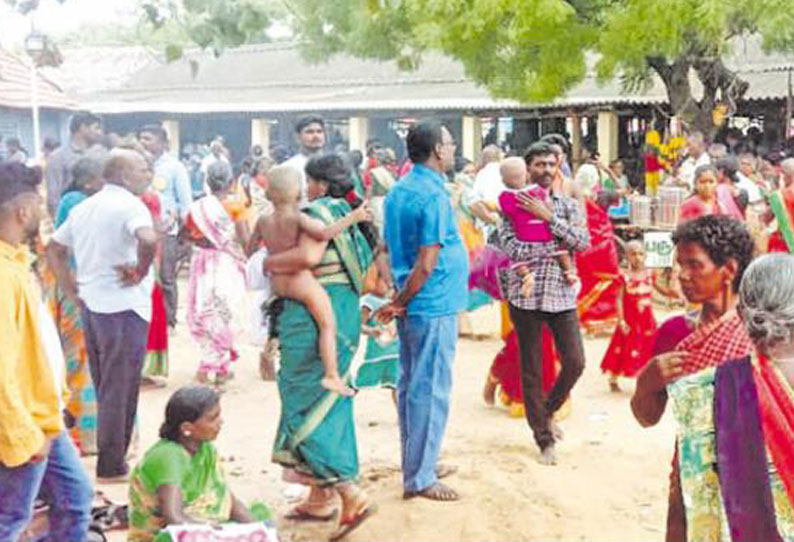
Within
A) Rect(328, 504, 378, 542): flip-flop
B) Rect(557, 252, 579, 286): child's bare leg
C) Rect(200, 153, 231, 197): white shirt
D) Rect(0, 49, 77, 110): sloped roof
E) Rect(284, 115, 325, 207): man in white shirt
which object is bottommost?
Rect(328, 504, 378, 542): flip-flop

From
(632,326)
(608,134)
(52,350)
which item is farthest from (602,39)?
(52,350)

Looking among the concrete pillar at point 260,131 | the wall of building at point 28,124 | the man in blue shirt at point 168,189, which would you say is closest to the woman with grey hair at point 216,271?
the man in blue shirt at point 168,189

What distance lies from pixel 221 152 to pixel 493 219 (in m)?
7.34

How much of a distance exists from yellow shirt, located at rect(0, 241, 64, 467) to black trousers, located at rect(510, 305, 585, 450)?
2958mm

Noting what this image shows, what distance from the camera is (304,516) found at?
5.46m

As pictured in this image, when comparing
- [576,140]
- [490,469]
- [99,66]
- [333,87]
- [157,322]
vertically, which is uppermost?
[99,66]

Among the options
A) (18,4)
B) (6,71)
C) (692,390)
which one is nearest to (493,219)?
(18,4)

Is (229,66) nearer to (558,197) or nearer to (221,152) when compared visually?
(221,152)

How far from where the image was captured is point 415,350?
552 cm

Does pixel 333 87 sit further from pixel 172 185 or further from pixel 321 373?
pixel 321 373

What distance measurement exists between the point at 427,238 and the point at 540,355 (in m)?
1.28

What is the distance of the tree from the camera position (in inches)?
538

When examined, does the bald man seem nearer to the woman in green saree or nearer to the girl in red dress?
the girl in red dress

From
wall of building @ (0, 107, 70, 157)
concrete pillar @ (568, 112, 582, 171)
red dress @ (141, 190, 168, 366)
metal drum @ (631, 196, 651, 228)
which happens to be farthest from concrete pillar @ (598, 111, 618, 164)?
red dress @ (141, 190, 168, 366)
